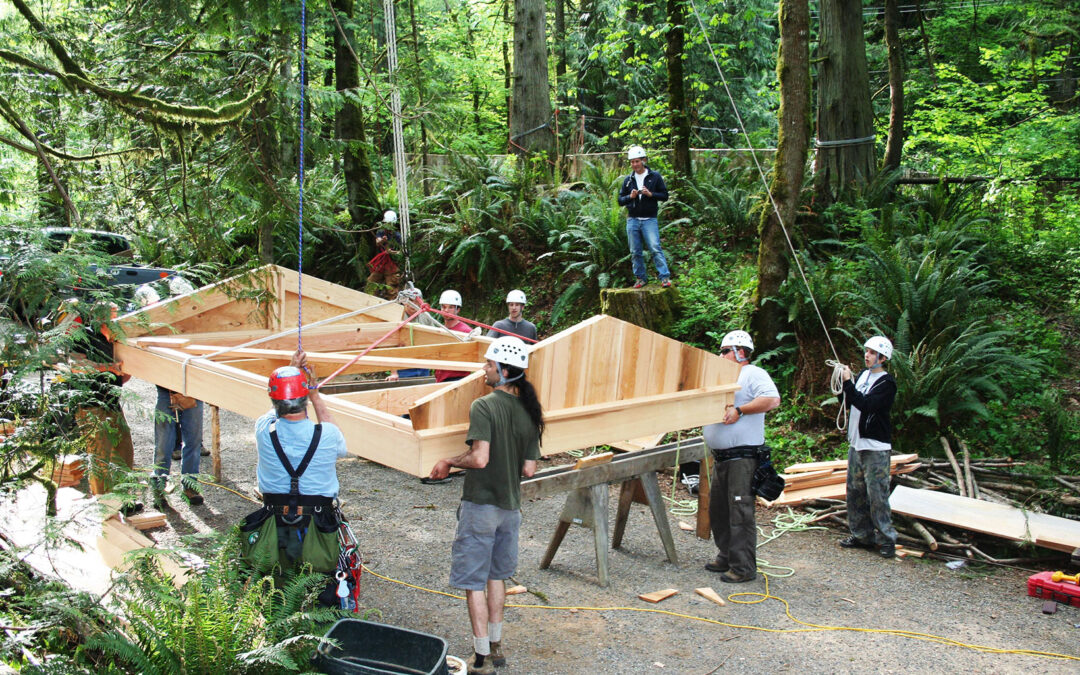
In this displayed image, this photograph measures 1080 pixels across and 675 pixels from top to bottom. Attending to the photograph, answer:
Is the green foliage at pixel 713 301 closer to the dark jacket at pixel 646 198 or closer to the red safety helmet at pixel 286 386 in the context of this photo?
the dark jacket at pixel 646 198

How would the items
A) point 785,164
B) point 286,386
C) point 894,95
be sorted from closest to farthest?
point 286,386 < point 785,164 < point 894,95

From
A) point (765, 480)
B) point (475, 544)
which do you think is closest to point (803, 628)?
point (765, 480)

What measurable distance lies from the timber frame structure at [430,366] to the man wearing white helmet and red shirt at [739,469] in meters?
0.18

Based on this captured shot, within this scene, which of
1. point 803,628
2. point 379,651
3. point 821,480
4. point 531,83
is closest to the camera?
point 379,651

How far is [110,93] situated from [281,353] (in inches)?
79.1

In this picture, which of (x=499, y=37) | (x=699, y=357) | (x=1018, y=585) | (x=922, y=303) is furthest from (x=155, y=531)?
(x=499, y=37)

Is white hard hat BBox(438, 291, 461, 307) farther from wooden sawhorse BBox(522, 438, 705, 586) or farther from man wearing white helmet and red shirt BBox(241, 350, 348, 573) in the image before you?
man wearing white helmet and red shirt BBox(241, 350, 348, 573)

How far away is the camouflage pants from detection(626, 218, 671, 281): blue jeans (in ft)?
12.7

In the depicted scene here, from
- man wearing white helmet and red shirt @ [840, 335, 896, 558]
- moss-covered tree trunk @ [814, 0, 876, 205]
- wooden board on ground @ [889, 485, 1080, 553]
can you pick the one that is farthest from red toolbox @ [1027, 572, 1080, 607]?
moss-covered tree trunk @ [814, 0, 876, 205]

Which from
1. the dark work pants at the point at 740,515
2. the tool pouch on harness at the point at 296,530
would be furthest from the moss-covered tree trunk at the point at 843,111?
the tool pouch on harness at the point at 296,530

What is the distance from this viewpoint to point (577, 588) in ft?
19.2

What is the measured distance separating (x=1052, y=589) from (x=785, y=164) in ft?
15.9

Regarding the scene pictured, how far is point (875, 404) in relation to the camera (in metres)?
6.48

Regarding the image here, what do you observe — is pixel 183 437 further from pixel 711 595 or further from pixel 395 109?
pixel 711 595
